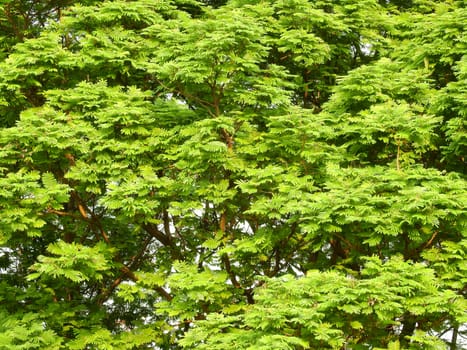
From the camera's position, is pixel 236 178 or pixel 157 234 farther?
pixel 157 234

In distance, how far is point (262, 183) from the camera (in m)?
9.24

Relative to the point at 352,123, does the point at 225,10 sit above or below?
above

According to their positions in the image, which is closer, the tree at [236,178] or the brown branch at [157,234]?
the tree at [236,178]

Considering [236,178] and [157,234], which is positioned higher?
[236,178]

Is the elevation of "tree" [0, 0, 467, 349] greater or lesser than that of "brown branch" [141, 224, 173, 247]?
greater

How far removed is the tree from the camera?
316 inches

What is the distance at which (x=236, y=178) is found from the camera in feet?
32.0

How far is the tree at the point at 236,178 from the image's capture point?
8023mm

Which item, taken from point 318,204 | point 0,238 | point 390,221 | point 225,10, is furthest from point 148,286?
point 225,10

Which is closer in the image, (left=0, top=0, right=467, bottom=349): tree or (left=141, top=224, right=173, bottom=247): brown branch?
(left=0, top=0, right=467, bottom=349): tree

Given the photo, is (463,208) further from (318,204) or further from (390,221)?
(318,204)

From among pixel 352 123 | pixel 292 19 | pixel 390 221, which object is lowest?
pixel 390 221

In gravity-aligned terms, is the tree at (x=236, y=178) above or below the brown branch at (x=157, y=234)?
above

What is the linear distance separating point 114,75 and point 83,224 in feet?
8.11
